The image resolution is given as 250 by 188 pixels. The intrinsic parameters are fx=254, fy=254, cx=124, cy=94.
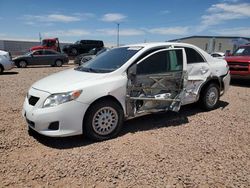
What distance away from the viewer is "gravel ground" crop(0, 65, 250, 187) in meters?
3.10

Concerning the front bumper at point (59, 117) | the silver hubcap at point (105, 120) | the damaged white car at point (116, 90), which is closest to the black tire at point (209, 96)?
the damaged white car at point (116, 90)

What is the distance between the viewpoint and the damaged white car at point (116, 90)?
3.86 metres

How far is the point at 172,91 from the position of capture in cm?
497

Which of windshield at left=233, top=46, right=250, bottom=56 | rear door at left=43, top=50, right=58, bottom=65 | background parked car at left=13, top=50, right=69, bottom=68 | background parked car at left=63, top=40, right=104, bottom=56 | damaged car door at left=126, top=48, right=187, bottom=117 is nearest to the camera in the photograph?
damaged car door at left=126, top=48, right=187, bottom=117

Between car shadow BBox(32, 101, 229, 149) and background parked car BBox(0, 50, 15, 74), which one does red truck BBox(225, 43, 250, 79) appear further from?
background parked car BBox(0, 50, 15, 74)

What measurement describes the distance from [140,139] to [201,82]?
2.22 m

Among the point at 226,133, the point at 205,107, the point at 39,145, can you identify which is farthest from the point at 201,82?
the point at 39,145

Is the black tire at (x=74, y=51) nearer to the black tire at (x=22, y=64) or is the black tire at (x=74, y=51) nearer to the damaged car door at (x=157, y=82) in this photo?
the black tire at (x=22, y=64)

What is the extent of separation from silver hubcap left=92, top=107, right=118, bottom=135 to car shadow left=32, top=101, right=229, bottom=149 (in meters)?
0.26

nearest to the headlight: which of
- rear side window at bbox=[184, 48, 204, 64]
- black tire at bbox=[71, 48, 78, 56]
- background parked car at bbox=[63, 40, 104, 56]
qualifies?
rear side window at bbox=[184, 48, 204, 64]

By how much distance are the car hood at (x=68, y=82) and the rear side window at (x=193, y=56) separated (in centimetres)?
216

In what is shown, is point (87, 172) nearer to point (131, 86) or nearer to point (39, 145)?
point (39, 145)

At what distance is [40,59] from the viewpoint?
20.0m

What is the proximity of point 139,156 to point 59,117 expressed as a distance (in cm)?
131
